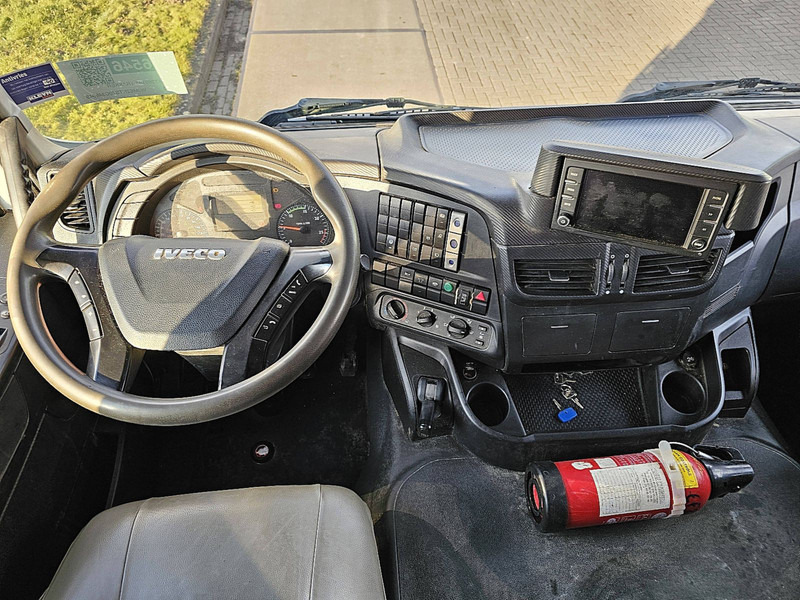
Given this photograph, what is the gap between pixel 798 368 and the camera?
86.7 inches

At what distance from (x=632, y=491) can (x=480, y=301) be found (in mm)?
751

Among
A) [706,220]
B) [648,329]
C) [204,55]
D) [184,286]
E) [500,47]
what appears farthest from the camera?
[500,47]

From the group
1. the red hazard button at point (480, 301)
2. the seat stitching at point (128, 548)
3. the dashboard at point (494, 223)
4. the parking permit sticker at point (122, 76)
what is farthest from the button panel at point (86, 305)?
the red hazard button at point (480, 301)

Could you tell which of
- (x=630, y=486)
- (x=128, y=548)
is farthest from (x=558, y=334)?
(x=128, y=548)

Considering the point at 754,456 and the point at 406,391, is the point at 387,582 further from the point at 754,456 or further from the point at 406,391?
the point at 754,456

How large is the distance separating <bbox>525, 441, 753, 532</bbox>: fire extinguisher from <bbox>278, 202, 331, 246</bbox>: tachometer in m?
1.04

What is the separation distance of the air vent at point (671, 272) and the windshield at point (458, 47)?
1.23 m

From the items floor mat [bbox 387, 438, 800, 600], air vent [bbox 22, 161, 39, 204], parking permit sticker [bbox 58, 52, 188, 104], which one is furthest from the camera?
floor mat [bbox 387, 438, 800, 600]

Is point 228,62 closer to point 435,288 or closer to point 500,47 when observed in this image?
point 500,47

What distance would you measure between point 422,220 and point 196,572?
1.10 meters

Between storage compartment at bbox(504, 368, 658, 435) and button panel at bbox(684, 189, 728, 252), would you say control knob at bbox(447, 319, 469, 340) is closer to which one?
storage compartment at bbox(504, 368, 658, 435)

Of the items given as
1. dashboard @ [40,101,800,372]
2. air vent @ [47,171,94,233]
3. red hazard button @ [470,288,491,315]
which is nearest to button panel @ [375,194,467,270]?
dashboard @ [40,101,800,372]

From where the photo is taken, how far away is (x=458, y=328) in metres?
1.90

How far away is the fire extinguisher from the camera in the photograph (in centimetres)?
180
